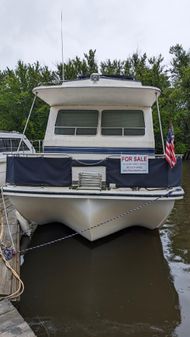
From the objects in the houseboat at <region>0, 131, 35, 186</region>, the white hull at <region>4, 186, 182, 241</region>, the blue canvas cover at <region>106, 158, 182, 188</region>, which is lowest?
the white hull at <region>4, 186, 182, 241</region>

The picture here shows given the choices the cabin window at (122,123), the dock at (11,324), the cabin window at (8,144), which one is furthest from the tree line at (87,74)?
the dock at (11,324)

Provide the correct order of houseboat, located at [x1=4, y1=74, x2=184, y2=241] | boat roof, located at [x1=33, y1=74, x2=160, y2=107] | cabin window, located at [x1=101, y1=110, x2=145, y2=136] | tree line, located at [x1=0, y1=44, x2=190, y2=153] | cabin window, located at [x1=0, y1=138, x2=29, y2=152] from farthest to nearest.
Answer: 1. tree line, located at [x1=0, y1=44, x2=190, y2=153]
2. cabin window, located at [x1=0, y1=138, x2=29, y2=152]
3. cabin window, located at [x1=101, y1=110, x2=145, y2=136]
4. boat roof, located at [x1=33, y1=74, x2=160, y2=107]
5. houseboat, located at [x1=4, y1=74, x2=184, y2=241]

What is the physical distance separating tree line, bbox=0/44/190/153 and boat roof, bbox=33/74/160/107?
62.6ft

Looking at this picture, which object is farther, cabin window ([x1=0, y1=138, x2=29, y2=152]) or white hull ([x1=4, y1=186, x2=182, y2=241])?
cabin window ([x1=0, y1=138, x2=29, y2=152])

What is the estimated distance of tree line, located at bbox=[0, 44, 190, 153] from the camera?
31000 millimetres

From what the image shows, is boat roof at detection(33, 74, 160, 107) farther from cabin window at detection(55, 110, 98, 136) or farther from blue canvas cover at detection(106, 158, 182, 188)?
blue canvas cover at detection(106, 158, 182, 188)

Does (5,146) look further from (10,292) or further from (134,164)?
(10,292)

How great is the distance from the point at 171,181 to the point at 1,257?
147 inches

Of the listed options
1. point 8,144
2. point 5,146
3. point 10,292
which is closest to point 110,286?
point 10,292

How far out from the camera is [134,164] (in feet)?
25.3

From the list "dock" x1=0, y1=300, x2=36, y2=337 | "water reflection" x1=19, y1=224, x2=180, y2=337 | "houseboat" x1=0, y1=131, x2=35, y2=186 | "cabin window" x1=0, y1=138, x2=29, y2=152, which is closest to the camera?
"dock" x1=0, y1=300, x2=36, y2=337

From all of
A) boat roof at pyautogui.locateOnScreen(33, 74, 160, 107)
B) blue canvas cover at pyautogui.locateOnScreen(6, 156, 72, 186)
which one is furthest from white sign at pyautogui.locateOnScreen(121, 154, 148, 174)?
boat roof at pyautogui.locateOnScreen(33, 74, 160, 107)

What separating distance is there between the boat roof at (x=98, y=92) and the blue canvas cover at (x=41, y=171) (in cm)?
199

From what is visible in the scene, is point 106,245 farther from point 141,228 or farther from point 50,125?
point 50,125
